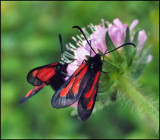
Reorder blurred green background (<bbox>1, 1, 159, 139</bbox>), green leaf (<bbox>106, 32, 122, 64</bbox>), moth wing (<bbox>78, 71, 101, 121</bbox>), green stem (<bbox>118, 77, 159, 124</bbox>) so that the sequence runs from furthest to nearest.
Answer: blurred green background (<bbox>1, 1, 159, 139</bbox>) → green stem (<bbox>118, 77, 159, 124</bbox>) → green leaf (<bbox>106, 32, 122, 64</bbox>) → moth wing (<bbox>78, 71, 101, 121</bbox>)

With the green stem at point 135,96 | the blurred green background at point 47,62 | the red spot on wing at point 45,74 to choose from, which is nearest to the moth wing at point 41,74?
the red spot on wing at point 45,74

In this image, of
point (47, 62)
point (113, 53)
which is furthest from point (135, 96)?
point (47, 62)

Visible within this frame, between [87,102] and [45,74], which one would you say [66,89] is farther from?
[45,74]

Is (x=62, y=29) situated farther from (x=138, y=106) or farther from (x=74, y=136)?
(x=138, y=106)

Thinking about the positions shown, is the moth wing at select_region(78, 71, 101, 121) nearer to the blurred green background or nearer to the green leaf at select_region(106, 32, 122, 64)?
the green leaf at select_region(106, 32, 122, 64)

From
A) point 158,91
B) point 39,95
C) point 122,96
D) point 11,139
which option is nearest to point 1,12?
point 39,95

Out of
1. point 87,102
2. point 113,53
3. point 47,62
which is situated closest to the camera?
point 87,102

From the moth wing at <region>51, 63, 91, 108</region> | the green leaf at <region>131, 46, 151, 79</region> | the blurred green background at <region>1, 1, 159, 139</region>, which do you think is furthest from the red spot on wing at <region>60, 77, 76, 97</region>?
the blurred green background at <region>1, 1, 159, 139</region>
